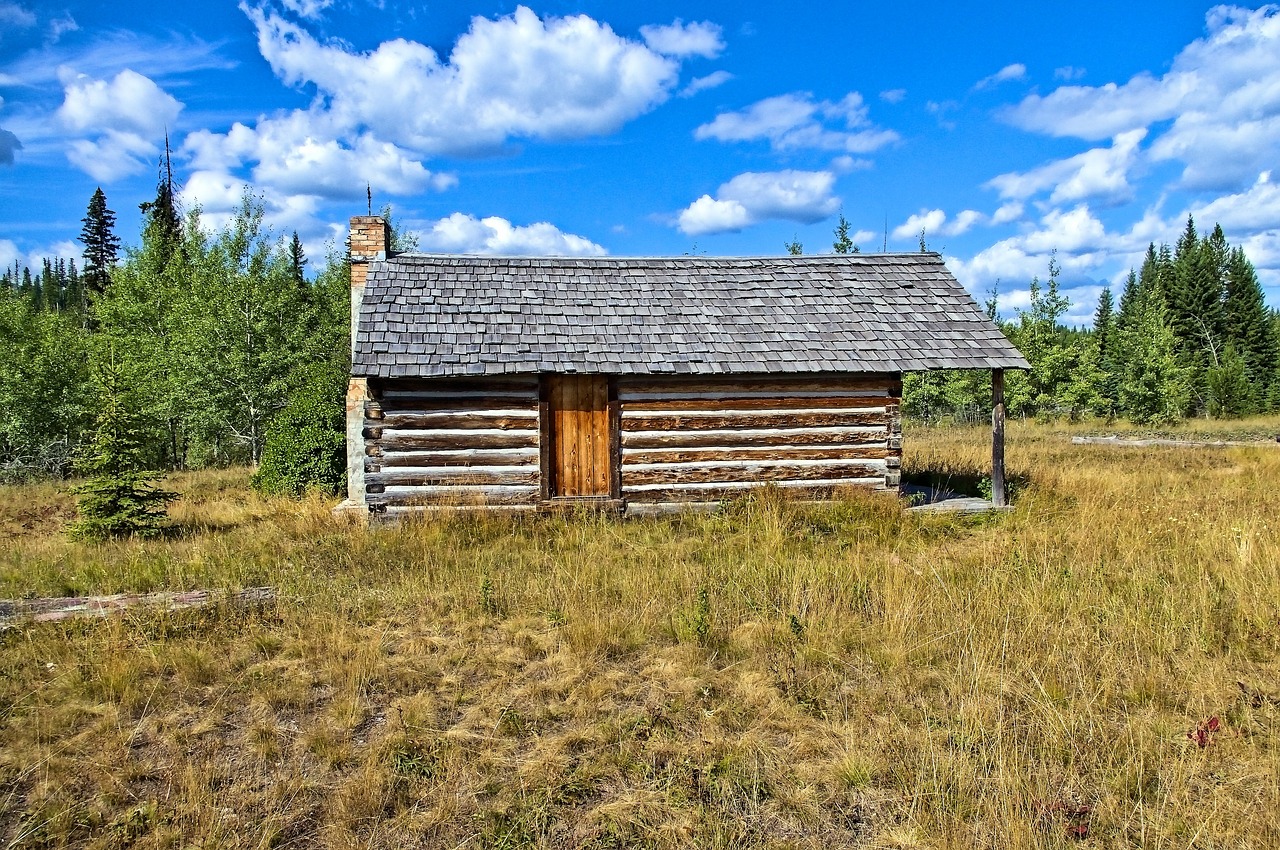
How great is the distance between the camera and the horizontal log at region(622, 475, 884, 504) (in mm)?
11375

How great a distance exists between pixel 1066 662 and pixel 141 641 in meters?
7.48

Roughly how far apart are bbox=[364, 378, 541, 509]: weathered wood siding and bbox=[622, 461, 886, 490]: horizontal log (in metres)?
1.74

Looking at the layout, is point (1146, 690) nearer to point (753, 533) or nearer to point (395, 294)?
point (753, 533)

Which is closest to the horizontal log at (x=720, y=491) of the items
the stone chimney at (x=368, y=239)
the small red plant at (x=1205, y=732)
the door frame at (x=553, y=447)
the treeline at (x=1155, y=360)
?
the door frame at (x=553, y=447)

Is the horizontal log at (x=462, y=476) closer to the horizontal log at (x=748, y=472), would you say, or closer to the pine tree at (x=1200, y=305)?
the horizontal log at (x=748, y=472)

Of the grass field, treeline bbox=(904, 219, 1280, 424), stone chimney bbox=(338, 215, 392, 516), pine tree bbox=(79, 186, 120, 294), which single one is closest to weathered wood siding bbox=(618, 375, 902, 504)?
the grass field

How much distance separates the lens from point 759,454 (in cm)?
1166

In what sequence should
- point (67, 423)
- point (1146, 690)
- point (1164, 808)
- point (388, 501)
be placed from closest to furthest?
point (1164, 808)
point (1146, 690)
point (388, 501)
point (67, 423)

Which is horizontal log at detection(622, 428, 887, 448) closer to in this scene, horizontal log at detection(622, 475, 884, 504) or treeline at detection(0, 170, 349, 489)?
horizontal log at detection(622, 475, 884, 504)

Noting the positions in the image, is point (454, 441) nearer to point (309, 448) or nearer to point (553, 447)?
point (553, 447)

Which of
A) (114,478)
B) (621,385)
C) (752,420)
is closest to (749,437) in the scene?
(752,420)

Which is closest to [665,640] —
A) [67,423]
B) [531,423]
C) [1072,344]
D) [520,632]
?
[520,632]

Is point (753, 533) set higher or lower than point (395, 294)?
lower

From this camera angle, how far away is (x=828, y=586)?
6867 mm
